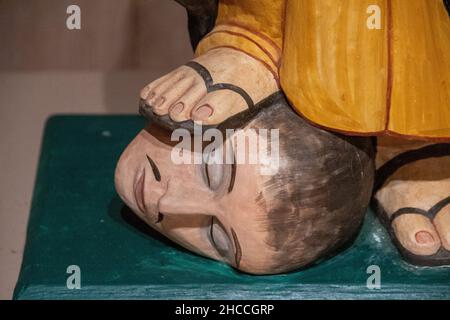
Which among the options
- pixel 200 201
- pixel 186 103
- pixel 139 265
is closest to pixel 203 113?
pixel 186 103

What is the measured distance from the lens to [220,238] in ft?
5.05

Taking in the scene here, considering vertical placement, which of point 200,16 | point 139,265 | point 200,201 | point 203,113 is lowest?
point 139,265

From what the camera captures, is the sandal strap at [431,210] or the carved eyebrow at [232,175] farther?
the sandal strap at [431,210]

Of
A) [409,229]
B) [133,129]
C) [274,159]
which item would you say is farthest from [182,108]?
[133,129]

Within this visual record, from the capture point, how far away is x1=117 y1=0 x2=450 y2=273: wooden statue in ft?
4.64

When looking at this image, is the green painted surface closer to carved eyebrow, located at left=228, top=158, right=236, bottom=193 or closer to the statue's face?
the statue's face

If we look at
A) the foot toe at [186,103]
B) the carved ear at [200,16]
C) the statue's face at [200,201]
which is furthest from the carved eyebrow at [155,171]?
the carved ear at [200,16]

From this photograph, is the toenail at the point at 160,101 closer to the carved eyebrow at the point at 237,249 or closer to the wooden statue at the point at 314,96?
the wooden statue at the point at 314,96

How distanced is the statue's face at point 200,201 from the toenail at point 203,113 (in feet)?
0.26

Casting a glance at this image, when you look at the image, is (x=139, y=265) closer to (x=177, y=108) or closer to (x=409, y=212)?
(x=177, y=108)

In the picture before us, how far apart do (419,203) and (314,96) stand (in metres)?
0.25

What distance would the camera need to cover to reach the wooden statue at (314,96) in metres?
1.42

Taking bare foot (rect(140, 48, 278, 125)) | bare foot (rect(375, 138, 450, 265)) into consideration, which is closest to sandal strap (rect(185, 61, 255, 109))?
bare foot (rect(140, 48, 278, 125))

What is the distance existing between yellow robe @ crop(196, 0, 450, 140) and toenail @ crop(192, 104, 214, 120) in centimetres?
11
